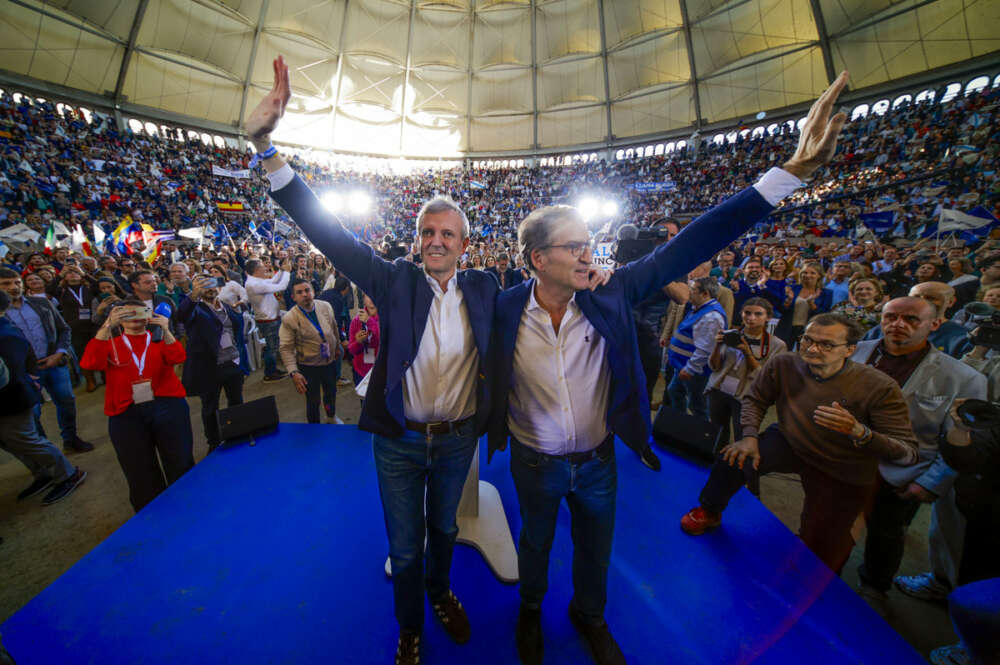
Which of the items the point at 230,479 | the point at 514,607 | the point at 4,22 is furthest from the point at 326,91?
the point at 514,607

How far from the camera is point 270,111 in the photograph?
1.45 metres

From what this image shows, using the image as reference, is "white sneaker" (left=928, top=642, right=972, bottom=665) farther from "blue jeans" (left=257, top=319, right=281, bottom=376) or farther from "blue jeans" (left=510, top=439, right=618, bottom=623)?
"blue jeans" (left=257, top=319, right=281, bottom=376)

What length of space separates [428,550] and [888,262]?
1046cm

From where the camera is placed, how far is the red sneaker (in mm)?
2471

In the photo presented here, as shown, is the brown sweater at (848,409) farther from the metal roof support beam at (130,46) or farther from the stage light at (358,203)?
the stage light at (358,203)

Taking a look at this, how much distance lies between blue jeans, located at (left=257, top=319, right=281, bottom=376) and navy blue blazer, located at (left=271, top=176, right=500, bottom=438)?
5313 mm

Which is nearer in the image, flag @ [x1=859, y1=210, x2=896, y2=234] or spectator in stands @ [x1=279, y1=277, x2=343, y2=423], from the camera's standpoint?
spectator in stands @ [x1=279, y1=277, x2=343, y2=423]

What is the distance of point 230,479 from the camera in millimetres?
2996

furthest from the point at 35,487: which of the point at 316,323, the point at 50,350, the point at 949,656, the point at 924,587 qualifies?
the point at 924,587

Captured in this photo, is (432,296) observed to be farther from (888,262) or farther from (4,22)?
(4,22)

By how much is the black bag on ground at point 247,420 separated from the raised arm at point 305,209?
267 centimetres

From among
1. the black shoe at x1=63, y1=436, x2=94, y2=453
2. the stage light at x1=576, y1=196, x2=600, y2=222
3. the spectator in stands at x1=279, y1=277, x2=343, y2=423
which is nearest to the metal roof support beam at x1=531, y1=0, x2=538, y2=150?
the stage light at x1=576, y1=196, x2=600, y2=222

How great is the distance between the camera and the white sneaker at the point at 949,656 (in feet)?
6.02

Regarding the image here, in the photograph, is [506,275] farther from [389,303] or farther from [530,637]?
[530,637]
